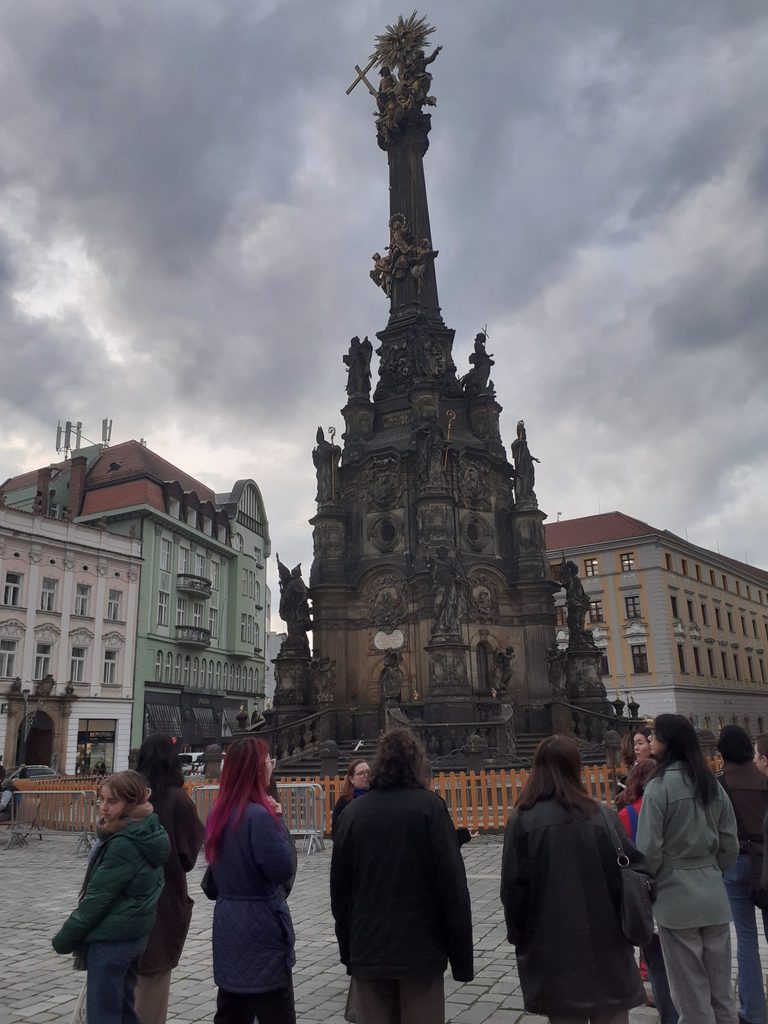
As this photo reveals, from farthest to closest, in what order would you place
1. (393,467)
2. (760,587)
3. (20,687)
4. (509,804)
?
(760,587) → (20,687) → (393,467) → (509,804)

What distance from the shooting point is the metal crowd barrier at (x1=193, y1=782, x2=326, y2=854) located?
14461mm

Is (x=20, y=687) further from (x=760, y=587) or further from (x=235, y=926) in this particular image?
(x=760, y=587)

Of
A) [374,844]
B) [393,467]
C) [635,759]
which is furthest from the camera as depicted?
[393,467]

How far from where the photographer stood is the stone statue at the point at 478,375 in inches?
1095

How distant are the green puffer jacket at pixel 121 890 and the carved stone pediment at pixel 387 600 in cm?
1983

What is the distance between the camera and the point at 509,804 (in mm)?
15297

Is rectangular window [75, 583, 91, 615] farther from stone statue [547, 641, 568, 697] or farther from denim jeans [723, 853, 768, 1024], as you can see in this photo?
denim jeans [723, 853, 768, 1024]

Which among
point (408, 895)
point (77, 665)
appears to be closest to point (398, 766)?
point (408, 895)

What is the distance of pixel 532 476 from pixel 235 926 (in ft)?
76.6

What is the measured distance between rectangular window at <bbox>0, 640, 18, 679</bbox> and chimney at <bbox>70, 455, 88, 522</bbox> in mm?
12737

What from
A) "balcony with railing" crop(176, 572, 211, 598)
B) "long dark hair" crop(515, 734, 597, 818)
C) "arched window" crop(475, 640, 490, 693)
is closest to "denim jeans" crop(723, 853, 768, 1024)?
"long dark hair" crop(515, 734, 597, 818)

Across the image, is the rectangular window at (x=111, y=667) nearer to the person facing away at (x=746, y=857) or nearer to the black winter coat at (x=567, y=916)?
the person facing away at (x=746, y=857)

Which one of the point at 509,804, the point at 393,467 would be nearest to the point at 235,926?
the point at 509,804

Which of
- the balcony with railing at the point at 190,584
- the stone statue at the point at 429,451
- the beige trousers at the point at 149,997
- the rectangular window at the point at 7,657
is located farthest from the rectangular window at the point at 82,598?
the beige trousers at the point at 149,997
